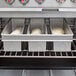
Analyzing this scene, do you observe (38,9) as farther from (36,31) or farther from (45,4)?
(36,31)

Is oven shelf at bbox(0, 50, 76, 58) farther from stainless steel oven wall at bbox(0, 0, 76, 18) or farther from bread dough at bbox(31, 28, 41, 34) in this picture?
stainless steel oven wall at bbox(0, 0, 76, 18)

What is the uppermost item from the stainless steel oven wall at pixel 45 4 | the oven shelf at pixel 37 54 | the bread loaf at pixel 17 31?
the stainless steel oven wall at pixel 45 4

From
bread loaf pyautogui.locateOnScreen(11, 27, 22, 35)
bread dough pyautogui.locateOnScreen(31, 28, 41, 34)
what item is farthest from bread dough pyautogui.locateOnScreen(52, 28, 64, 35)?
bread loaf pyautogui.locateOnScreen(11, 27, 22, 35)

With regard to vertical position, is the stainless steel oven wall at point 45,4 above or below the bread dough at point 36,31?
above

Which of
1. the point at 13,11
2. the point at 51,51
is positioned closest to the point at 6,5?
the point at 13,11

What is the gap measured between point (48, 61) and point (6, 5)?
473 mm

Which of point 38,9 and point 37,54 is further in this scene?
point 37,54

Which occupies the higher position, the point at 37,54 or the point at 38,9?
the point at 38,9

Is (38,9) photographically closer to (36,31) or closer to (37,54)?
(36,31)

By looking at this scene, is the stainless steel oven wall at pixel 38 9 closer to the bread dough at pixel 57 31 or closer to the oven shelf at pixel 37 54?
the bread dough at pixel 57 31

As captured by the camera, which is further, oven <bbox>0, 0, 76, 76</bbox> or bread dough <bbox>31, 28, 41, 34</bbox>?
bread dough <bbox>31, 28, 41, 34</bbox>

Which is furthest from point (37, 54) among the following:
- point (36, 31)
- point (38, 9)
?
point (38, 9)

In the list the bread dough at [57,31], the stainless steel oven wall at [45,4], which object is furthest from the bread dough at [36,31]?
the stainless steel oven wall at [45,4]

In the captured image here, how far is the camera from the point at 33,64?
4.46ft
